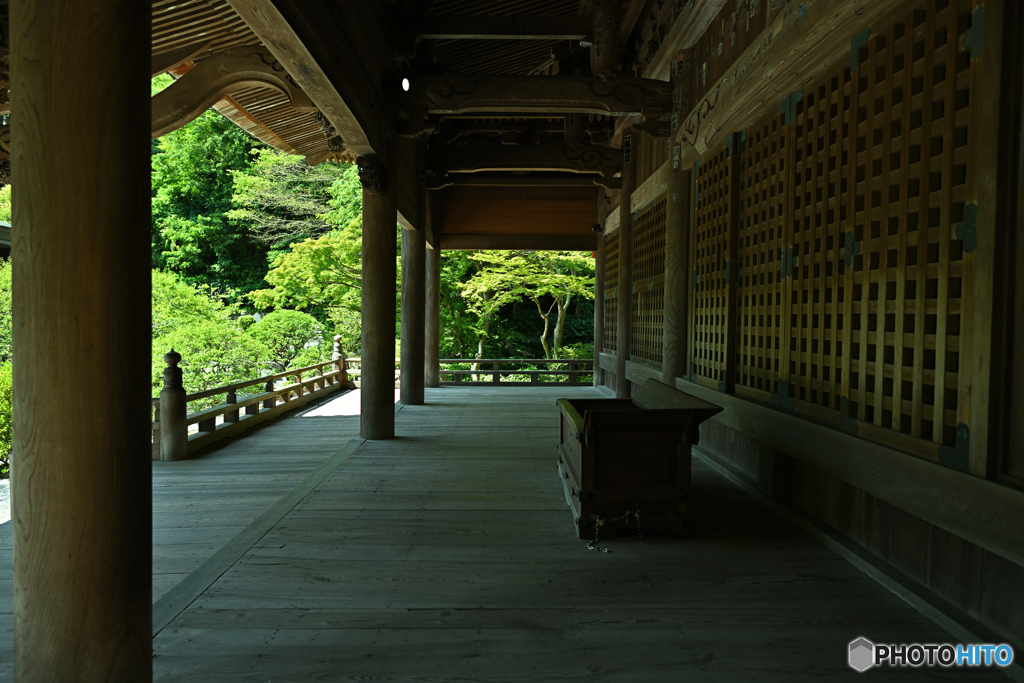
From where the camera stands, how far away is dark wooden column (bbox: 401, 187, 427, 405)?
31.3 feet

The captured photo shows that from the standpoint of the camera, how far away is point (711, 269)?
17.9 feet

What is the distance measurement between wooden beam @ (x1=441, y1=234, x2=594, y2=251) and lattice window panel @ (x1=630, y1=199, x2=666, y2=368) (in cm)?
397

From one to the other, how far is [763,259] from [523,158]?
18.6 ft

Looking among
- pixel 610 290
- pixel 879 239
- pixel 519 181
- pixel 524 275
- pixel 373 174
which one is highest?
pixel 519 181

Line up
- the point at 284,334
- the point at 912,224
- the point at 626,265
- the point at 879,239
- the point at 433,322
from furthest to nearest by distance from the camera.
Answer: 1. the point at 284,334
2. the point at 433,322
3. the point at 626,265
4. the point at 879,239
5. the point at 912,224

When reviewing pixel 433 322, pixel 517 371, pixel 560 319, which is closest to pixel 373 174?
pixel 433 322

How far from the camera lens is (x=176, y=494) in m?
4.50

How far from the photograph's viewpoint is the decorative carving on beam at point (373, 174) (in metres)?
6.25

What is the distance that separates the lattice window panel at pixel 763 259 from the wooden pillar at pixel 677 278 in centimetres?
112

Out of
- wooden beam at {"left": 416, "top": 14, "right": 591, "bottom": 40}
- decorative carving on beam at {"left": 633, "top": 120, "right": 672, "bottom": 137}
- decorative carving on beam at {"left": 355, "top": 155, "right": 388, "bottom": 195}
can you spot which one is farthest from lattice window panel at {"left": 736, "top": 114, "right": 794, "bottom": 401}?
decorative carving on beam at {"left": 355, "top": 155, "right": 388, "bottom": 195}

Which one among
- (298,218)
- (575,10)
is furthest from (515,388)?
(298,218)

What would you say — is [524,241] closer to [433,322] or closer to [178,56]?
[433,322]

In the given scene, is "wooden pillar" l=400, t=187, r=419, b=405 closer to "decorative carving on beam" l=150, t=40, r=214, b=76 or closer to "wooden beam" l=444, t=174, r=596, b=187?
"wooden beam" l=444, t=174, r=596, b=187

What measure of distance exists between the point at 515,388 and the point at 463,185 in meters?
4.13
